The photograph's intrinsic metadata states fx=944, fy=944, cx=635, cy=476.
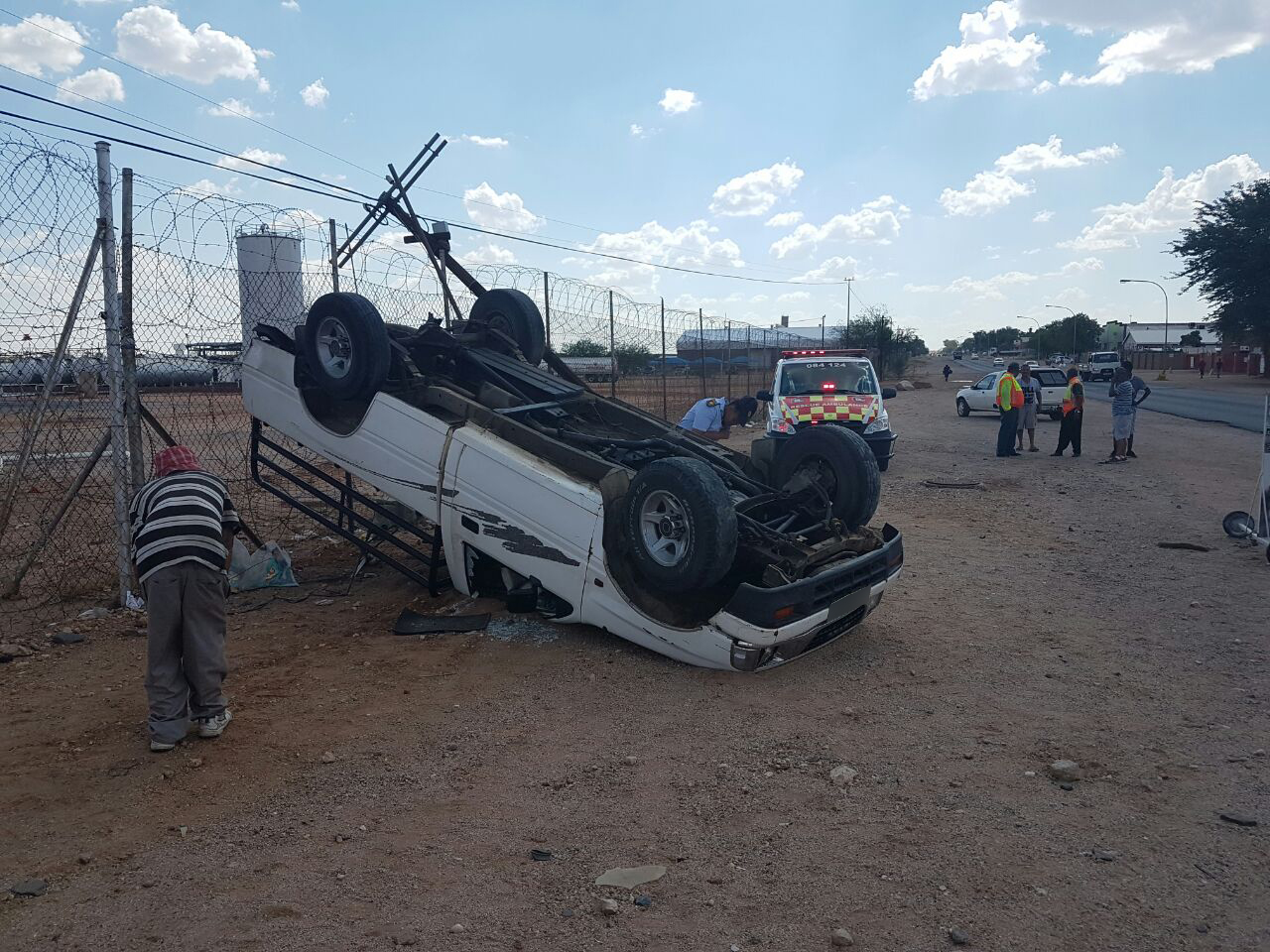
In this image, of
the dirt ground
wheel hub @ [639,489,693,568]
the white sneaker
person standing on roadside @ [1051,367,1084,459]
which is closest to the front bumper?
the dirt ground

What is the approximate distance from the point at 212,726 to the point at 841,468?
4008mm

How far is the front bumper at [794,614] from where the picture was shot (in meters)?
5.10

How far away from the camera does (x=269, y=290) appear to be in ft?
29.1

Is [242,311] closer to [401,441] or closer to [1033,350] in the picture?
[401,441]

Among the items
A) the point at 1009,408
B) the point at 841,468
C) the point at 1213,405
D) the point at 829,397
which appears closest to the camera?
the point at 841,468

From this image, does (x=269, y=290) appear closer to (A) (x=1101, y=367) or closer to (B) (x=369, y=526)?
(B) (x=369, y=526)

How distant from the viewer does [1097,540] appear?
9367 mm

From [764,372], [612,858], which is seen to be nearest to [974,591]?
[612,858]

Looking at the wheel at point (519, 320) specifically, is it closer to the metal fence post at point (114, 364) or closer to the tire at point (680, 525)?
the metal fence post at point (114, 364)

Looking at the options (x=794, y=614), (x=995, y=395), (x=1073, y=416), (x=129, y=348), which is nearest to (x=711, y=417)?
(x=1073, y=416)

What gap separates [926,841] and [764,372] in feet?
91.6

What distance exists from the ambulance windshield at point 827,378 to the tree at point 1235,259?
1620 inches

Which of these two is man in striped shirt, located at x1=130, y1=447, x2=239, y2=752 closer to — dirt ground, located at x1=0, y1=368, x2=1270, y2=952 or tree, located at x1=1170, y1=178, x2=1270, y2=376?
dirt ground, located at x1=0, y1=368, x2=1270, y2=952

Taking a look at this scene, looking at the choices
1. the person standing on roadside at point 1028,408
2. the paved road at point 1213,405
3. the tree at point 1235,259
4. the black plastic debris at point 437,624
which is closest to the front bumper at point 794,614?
the black plastic debris at point 437,624
